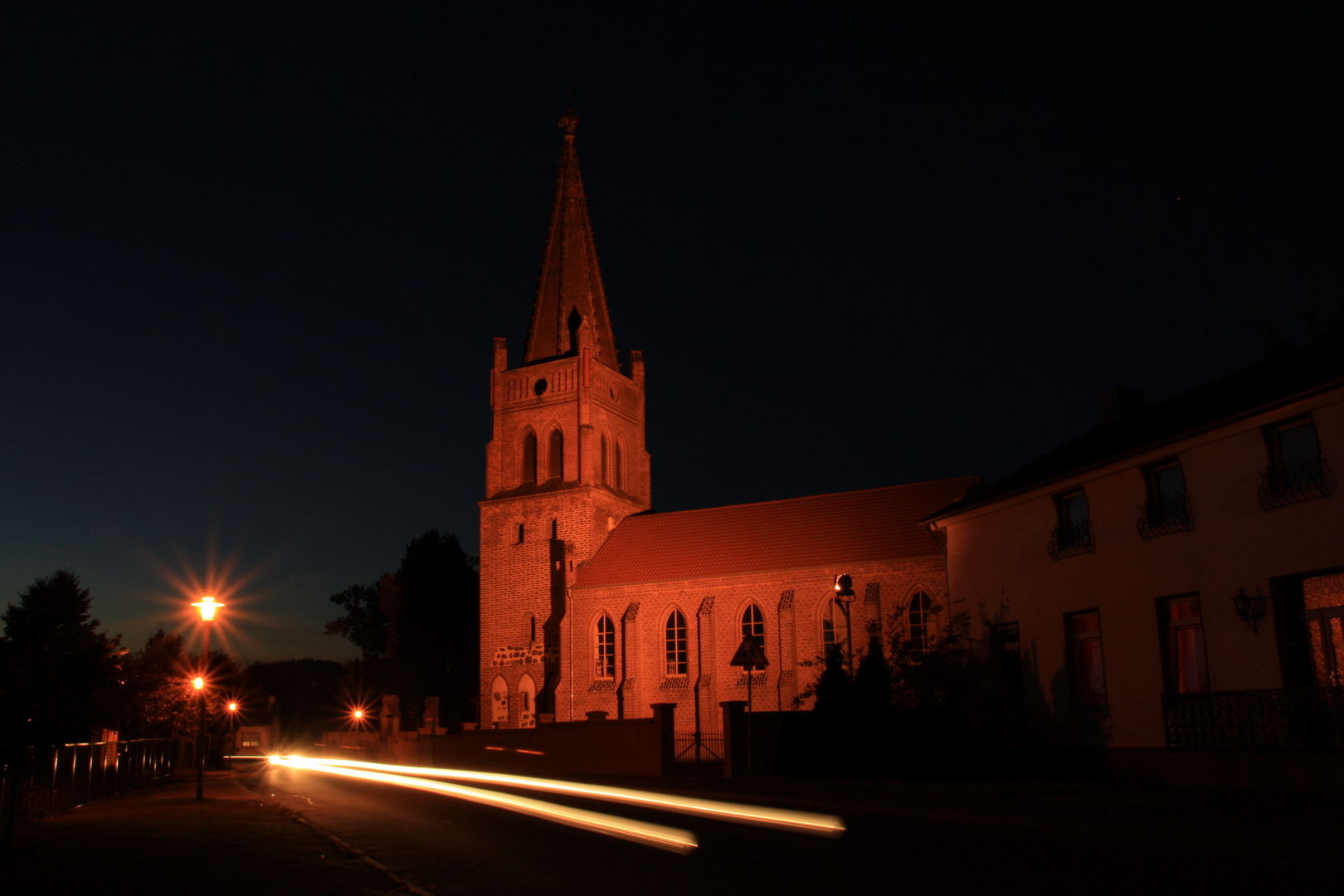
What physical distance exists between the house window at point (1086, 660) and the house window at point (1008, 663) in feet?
6.06

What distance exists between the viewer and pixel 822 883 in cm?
980

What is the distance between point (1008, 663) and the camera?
86.4ft

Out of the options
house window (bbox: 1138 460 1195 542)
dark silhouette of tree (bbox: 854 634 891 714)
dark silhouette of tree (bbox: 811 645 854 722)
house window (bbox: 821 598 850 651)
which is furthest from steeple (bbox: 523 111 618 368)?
house window (bbox: 1138 460 1195 542)

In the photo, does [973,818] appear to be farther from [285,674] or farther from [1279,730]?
[285,674]

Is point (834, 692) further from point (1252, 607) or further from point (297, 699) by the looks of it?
point (297, 699)

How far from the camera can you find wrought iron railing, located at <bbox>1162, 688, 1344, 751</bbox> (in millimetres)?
16406

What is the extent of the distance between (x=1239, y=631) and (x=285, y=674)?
144181 millimetres

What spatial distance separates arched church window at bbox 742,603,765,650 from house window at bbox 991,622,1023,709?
1319 centimetres

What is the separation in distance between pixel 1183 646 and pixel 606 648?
2514 centimetres

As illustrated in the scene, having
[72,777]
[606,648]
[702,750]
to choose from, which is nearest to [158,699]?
[606,648]

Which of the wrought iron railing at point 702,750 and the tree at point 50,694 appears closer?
the tree at point 50,694

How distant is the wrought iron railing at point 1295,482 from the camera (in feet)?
59.8

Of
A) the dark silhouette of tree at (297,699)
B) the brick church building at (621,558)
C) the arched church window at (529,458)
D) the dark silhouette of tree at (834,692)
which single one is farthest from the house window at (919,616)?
the dark silhouette of tree at (297,699)

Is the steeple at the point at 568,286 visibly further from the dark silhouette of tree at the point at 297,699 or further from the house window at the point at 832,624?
the dark silhouette of tree at the point at 297,699
